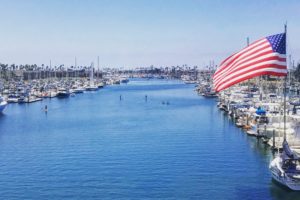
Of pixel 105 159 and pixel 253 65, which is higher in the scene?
pixel 253 65

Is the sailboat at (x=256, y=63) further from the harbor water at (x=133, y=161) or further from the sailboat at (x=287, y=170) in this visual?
the harbor water at (x=133, y=161)

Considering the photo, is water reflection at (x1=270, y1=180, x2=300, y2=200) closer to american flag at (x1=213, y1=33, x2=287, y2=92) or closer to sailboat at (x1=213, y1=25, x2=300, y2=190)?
sailboat at (x1=213, y1=25, x2=300, y2=190)

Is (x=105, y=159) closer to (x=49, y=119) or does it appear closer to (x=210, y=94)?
(x=49, y=119)

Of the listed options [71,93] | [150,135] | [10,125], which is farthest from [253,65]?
[71,93]

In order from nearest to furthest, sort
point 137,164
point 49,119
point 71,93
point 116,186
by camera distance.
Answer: point 116,186, point 137,164, point 49,119, point 71,93

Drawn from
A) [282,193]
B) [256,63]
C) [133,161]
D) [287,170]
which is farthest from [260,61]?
[133,161]

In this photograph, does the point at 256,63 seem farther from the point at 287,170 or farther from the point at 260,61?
the point at 287,170
